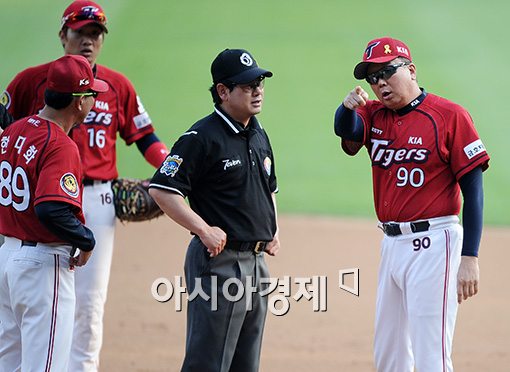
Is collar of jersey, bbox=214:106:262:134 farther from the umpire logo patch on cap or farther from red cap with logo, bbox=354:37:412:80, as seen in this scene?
red cap with logo, bbox=354:37:412:80

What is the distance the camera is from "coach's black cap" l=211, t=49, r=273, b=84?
159 inches

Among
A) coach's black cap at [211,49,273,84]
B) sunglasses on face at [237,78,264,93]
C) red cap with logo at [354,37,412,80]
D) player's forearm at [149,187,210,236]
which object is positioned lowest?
player's forearm at [149,187,210,236]

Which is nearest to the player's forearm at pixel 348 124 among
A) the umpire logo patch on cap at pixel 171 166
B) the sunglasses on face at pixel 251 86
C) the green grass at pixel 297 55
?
the sunglasses on face at pixel 251 86

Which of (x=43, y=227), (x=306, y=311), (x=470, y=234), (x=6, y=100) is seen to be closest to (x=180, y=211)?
(x=43, y=227)

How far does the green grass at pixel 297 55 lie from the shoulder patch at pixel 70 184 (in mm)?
8645

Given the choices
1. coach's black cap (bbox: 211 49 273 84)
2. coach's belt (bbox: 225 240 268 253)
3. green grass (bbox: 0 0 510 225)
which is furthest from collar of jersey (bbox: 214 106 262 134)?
green grass (bbox: 0 0 510 225)

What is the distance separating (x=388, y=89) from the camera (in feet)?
14.1

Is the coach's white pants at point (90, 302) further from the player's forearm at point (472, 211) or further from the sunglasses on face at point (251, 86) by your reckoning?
the player's forearm at point (472, 211)

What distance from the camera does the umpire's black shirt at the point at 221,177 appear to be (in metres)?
3.98

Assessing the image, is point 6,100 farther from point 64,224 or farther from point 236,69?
point 236,69

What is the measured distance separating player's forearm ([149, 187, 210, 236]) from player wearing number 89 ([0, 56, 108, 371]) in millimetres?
361

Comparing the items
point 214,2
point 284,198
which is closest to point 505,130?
point 284,198

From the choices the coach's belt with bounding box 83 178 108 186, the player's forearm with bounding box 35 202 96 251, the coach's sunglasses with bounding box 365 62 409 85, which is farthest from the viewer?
the coach's belt with bounding box 83 178 108 186

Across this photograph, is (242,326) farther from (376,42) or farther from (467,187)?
(376,42)
